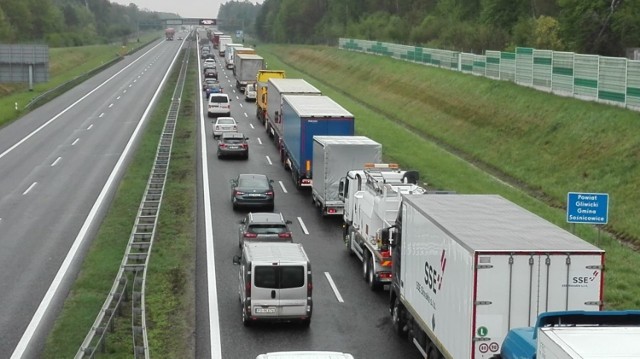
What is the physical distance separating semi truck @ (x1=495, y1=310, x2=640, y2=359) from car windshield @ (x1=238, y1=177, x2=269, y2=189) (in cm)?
2375

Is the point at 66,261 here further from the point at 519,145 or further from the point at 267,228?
the point at 519,145

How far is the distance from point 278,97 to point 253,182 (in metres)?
15.8

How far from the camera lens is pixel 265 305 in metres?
21.4

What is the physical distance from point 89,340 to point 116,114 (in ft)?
177

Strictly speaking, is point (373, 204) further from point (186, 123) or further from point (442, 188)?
point (186, 123)

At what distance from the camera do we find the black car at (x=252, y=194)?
35500 mm

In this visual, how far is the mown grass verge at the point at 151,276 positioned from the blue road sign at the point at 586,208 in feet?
29.6

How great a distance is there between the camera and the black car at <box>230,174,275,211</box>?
3550 cm

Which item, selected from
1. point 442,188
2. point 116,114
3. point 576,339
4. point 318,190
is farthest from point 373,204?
point 116,114

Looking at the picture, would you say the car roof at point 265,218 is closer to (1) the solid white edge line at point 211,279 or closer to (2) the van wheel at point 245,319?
(1) the solid white edge line at point 211,279

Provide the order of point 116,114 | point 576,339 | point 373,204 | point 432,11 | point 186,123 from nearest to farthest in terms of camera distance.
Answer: point 576,339 < point 373,204 < point 186,123 < point 116,114 < point 432,11

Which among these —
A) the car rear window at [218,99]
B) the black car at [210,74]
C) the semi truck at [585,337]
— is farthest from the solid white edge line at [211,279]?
the black car at [210,74]

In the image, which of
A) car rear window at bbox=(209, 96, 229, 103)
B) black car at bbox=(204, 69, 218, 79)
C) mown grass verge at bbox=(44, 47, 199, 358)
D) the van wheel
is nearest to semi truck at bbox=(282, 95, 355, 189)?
mown grass verge at bbox=(44, 47, 199, 358)

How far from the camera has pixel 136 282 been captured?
23.7 metres
